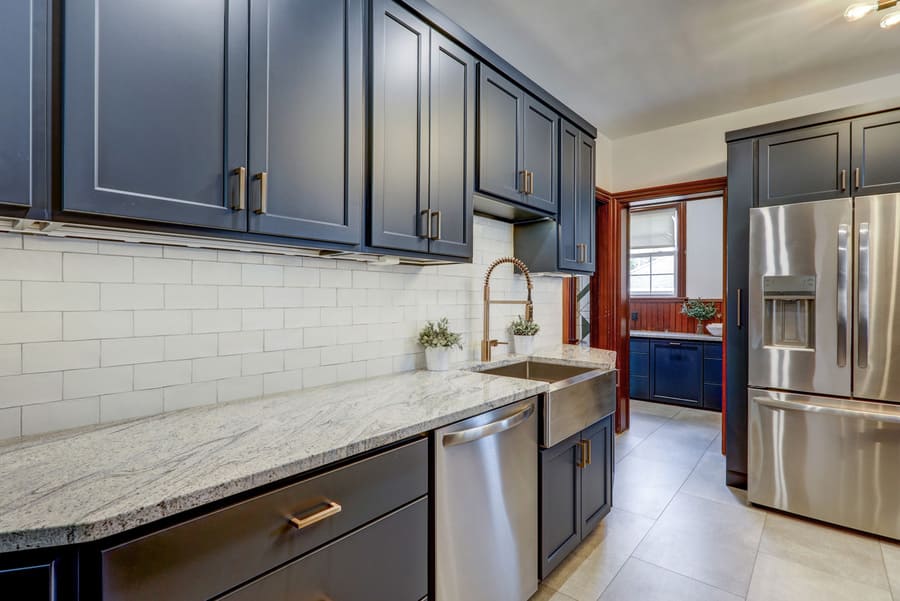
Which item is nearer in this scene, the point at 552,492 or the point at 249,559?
the point at 249,559

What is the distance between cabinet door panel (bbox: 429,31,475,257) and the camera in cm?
187

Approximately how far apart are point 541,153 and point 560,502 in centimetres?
187

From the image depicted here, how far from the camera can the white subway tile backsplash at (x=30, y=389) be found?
112 centimetres

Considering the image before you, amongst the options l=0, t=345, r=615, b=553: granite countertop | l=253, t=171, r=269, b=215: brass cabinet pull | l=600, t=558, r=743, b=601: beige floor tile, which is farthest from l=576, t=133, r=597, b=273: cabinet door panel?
l=253, t=171, r=269, b=215: brass cabinet pull

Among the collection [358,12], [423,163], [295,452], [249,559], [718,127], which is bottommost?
[249,559]

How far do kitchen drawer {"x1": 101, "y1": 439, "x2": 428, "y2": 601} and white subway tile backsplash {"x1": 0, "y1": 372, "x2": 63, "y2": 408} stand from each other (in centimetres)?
68

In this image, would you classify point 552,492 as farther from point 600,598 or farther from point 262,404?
point 262,404

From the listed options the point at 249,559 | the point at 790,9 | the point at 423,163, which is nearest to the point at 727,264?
the point at 790,9

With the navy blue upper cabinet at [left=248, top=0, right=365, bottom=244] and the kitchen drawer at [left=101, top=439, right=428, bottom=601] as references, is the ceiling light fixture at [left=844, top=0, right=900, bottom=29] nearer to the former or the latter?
the navy blue upper cabinet at [left=248, top=0, right=365, bottom=244]

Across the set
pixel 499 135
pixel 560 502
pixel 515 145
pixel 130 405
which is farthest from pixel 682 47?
pixel 130 405

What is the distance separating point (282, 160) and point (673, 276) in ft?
19.3

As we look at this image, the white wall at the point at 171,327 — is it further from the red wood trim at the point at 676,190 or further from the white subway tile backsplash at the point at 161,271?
the red wood trim at the point at 676,190

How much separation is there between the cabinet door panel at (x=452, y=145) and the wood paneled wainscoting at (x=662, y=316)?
14.4 ft

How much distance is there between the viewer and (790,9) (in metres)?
2.21
